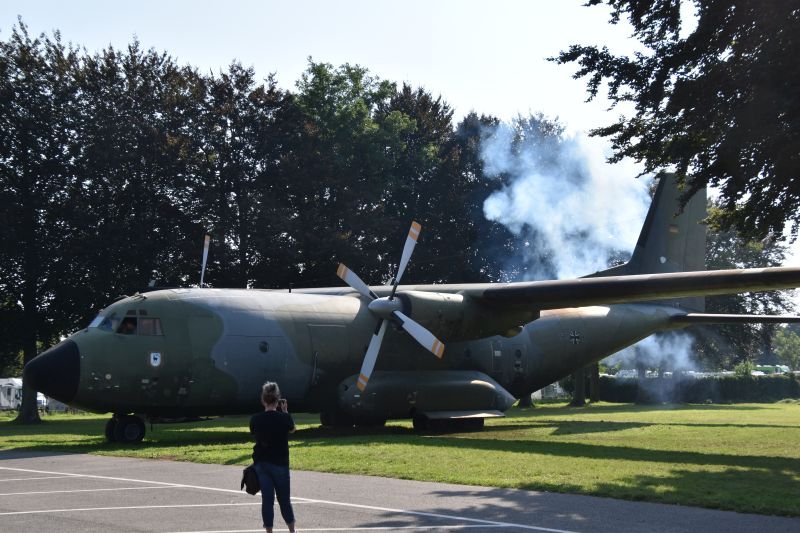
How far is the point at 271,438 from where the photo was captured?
Result: 36.2 ft

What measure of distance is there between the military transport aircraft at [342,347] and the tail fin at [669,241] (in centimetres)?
388

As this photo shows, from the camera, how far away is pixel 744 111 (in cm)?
1966

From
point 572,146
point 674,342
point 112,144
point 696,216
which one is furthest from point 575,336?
point 674,342

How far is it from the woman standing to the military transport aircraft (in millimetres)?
14260

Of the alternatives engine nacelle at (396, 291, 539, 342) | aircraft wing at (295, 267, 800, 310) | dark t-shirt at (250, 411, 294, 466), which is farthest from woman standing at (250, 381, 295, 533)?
aircraft wing at (295, 267, 800, 310)

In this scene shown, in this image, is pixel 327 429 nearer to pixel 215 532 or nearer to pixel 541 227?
pixel 215 532

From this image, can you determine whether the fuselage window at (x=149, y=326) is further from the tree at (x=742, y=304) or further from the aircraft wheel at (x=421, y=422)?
the tree at (x=742, y=304)

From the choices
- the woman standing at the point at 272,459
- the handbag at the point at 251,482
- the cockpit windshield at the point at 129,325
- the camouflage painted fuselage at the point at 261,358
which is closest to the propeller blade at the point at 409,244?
the camouflage painted fuselage at the point at 261,358

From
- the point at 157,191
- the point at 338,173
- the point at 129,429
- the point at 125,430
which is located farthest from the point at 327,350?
the point at 338,173

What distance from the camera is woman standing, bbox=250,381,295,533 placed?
1087cm

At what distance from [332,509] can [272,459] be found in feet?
8.60

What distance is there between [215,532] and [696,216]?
99.4ft

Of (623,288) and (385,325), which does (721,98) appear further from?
(385,325)

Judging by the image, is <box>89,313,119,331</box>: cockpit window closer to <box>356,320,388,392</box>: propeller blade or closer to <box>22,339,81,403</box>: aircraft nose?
<box>22,339,81,403</box>: aircraft nose
